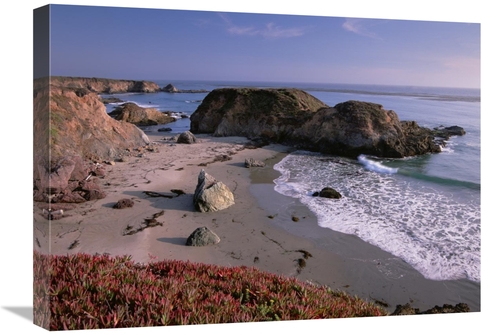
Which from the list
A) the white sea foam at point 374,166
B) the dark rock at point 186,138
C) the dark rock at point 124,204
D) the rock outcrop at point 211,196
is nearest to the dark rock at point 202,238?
the rock outcrop at point 211,196

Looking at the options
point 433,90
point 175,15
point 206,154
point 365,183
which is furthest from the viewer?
point 206,154

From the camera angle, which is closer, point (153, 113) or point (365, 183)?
point (365, 183)

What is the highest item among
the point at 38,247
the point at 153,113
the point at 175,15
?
the point at 175,15

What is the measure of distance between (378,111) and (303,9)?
8.30 meters

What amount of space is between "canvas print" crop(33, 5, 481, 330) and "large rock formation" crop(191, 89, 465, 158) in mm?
1747

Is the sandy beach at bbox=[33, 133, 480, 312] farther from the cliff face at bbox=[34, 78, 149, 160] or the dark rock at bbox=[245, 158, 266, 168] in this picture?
the dark rock at bbox=[245, 158, 266, 168]

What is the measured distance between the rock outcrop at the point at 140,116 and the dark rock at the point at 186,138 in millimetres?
870

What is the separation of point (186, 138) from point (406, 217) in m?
7.43

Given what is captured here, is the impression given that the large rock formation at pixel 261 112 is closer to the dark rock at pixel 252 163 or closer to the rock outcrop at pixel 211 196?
the dark rock at pixel 252 163

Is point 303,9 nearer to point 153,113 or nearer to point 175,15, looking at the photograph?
point 175,15

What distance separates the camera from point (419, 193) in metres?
9.65

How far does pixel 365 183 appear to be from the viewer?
10820 mm

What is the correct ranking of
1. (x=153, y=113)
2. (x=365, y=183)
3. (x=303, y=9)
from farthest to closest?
(x=153, y=113) < (x=365, y=183) < (x=303, y=9)
